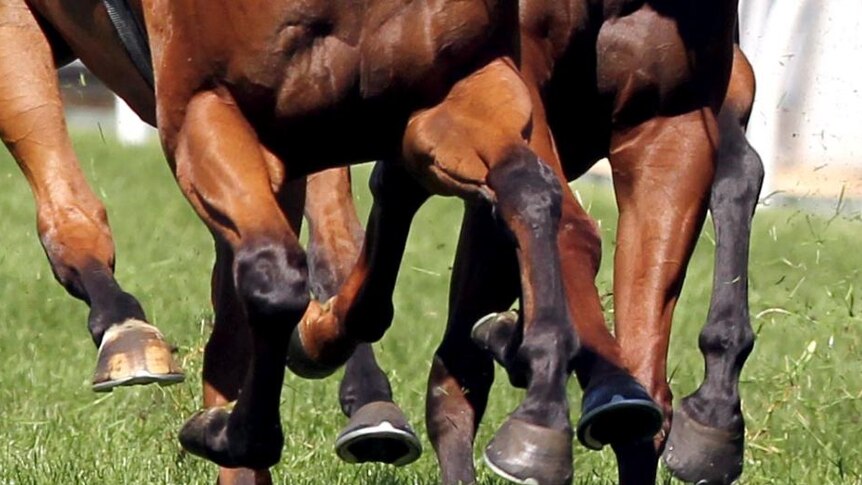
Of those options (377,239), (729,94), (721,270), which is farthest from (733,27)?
(377,239)

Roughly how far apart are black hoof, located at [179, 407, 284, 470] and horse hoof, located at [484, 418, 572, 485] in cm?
78

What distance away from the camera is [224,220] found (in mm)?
4312

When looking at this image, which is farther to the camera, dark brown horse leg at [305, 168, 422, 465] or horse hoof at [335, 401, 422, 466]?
dark brown horse leg at [305, 168, 422, 465]

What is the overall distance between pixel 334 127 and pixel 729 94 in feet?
4.54

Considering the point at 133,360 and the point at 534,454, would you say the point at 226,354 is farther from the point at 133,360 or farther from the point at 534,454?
the point at 534,454

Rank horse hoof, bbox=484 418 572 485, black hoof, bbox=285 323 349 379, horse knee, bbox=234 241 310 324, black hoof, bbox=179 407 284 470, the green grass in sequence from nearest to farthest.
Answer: horse hoof, bbox=484 418 572 485 < horse knee, bbox=234 241 310 324 < black hoof, bbox=179 407 284 470 < black hoof, bbox=285 323 349 379 < the green grass

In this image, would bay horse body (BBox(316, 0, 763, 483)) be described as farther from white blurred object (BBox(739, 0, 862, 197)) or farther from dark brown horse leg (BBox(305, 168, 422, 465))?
white blurred object (BBox(739, 0, 862, 197))

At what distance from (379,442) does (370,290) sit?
0.39 meters

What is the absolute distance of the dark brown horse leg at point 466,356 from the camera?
5.47 m

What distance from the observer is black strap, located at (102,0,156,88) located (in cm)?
489

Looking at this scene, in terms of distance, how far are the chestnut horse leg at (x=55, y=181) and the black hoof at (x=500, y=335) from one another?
2.63 feet

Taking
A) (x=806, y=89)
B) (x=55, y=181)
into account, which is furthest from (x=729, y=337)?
(x=806, y=89)

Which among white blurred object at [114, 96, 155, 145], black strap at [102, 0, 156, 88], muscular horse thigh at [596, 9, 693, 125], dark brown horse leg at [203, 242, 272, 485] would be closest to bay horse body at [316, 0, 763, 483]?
muscular horse thigh at [596, 9, 693, 125]

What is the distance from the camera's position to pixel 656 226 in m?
4.82
